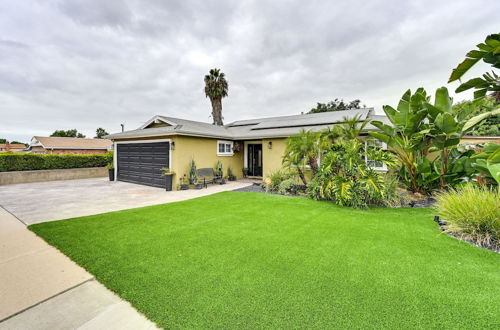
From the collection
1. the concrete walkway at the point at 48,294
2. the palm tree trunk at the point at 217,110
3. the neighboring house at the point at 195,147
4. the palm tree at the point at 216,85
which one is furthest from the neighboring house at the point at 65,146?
the concrete walkway at the point at 48,294

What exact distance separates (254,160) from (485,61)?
11.4m

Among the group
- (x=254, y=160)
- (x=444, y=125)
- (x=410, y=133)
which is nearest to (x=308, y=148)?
(x=410, y=133)

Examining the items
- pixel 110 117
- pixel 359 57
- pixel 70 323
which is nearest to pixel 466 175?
pixel 359 57

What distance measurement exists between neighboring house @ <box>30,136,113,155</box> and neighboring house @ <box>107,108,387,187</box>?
1805 cm

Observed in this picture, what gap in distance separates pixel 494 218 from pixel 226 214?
5.89 meters

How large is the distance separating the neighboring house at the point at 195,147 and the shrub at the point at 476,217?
5.82 m

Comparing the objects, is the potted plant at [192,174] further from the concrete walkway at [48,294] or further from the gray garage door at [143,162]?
the concrete walkway at [48,294]

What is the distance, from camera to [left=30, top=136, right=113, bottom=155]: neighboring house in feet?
91.4

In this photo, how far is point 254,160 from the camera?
14.6 m

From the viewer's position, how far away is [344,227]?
4988 millimetres

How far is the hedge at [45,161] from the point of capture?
42.3ft

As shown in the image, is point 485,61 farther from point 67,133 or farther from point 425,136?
point 67,133

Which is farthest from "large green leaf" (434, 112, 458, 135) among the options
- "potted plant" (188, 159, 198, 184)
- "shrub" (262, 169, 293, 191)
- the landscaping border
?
the landscaping border

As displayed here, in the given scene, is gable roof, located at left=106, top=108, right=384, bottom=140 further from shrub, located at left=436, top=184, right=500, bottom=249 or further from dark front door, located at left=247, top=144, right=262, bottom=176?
shrub, located at left=436, top=184, right=500, bottom=249
